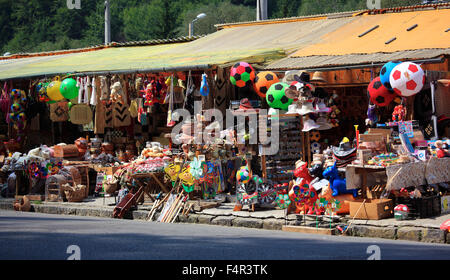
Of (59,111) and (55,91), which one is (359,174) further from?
(59,111)

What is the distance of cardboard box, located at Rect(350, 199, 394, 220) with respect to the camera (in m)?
12.9

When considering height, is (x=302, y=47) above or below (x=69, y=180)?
above

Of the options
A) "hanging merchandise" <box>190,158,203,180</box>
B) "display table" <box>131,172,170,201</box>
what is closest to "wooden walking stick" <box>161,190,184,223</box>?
"hanging merchandise" <box>190,158,203,180</box>

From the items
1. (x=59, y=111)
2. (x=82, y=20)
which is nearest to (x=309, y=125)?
(x=59, y=111)

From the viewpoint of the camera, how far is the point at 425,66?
14969mm

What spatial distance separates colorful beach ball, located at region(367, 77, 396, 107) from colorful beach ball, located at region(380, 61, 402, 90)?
0.18 meters

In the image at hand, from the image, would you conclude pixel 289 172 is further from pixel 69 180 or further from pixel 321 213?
pixel 69 180

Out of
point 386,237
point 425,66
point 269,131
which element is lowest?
point 386,237

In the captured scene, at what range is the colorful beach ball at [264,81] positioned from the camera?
16438mm

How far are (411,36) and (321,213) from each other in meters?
5.08

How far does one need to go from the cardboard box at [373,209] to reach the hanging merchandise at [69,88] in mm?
9012

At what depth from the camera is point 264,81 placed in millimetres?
16469

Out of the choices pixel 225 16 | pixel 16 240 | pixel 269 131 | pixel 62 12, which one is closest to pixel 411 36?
pixel 269 131
